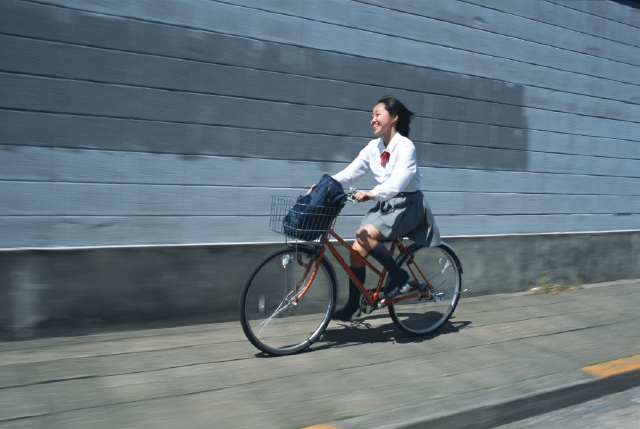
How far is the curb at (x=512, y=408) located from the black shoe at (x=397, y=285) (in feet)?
3.81

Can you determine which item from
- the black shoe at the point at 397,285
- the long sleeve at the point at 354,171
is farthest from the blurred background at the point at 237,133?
the black shoe at the point at 397,285

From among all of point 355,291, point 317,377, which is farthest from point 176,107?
point 317,377

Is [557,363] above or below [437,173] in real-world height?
below

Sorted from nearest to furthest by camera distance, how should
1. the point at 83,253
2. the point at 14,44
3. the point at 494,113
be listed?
the point at 14,44 → the point at 83,253 → the point at 494,113

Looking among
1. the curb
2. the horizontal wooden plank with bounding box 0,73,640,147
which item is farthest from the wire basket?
the curb

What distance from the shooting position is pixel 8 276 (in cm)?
445

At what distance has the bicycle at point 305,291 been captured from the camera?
443cm

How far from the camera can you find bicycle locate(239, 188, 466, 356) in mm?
4430

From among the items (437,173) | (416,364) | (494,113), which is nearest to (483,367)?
(416,364)

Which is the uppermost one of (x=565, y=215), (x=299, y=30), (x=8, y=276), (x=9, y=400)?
(x=299, y=30)

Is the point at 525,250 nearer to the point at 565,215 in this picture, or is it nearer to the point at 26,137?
the point at 565,215

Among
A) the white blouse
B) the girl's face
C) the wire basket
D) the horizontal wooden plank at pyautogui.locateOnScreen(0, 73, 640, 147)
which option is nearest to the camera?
the wire basket

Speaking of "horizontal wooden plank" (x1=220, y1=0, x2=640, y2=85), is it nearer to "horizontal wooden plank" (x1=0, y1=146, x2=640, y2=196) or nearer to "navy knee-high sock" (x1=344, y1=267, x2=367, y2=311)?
"horizontal wooden plank" (x1=0, y1=146, x2=640, y2=196)

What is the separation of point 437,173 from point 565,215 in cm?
220
